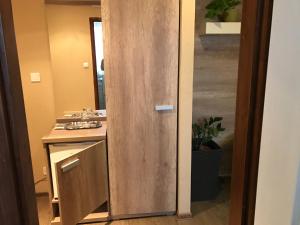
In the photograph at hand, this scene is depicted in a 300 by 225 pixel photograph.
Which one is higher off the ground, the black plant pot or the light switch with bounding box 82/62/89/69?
the light switch with bounding box 82/62/89/69

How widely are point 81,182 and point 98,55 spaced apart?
1.07m

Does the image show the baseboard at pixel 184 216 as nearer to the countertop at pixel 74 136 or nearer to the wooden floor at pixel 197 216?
the wooden floor at pixel 197 216

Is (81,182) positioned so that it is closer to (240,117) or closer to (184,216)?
(184,216)

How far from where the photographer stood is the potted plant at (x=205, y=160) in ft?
7.74

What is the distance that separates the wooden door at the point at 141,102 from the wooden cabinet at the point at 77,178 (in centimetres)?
9

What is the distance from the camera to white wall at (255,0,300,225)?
1.88 ft

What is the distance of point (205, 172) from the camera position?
7.84ft

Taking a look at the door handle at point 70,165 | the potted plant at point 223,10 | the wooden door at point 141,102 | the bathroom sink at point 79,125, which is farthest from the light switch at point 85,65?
the potted plant at point 223,10

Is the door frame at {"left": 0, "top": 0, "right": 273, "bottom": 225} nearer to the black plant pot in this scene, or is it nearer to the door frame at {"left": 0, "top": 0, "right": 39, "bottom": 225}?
the door frame at {"left": 0, "top": 0, "right": 39, "bottom": 225}

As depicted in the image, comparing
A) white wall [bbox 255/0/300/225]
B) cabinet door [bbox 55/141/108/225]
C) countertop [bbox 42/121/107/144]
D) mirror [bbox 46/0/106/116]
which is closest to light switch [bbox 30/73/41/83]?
mirror [bbox 46/0/106/116]

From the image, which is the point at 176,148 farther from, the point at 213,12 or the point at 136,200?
the point at 213,12

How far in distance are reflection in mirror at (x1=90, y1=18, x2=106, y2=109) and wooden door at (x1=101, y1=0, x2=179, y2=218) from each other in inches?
12.0

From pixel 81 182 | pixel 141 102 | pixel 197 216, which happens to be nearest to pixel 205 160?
pixel 197 216

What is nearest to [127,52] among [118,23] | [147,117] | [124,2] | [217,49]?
[118,23]
